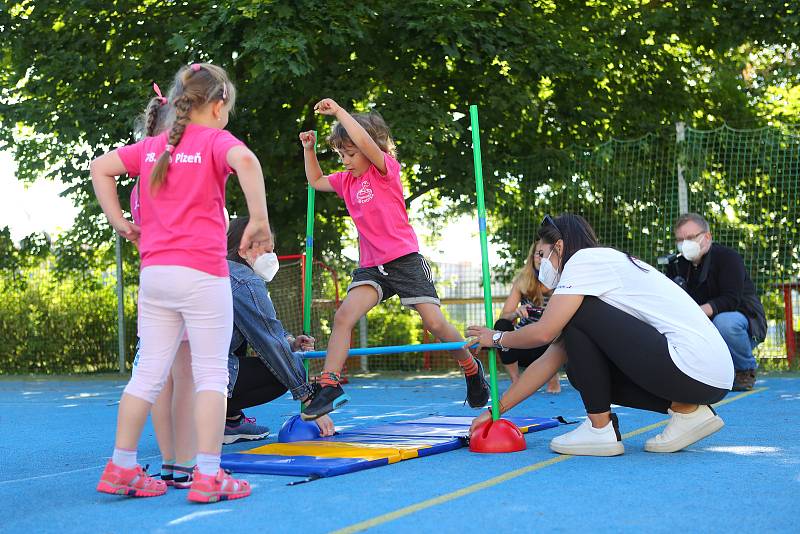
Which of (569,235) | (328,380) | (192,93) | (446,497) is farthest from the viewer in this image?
(328,380)

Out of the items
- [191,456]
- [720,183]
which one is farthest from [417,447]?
[720,183]

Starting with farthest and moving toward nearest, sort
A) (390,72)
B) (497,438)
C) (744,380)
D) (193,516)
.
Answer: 1. (390,72)
2. (744,380)
3. (497,438)
4. (193,516)

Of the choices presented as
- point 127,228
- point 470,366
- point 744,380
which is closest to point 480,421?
point 470,366

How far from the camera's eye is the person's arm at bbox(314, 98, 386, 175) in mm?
4328

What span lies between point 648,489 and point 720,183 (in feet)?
23.0

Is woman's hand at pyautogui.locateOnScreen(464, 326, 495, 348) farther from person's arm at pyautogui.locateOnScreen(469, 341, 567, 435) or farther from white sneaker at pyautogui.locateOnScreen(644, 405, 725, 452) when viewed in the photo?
white sneaker at pyautogui.locateOnScreen(644, 405, 725, 452)

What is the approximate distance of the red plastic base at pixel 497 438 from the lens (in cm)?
428

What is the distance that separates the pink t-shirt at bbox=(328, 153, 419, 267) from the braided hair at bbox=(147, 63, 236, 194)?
1.43m

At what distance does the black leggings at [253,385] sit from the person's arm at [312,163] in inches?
38.5

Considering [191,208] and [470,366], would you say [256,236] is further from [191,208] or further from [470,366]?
[470,366]

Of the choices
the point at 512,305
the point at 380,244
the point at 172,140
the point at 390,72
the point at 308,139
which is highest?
the point at 390,72

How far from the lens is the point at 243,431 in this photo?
517 cm

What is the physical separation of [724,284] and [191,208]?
4.65 metres

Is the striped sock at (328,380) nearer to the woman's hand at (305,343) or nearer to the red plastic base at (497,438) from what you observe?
the woman's hand at (305,343)
